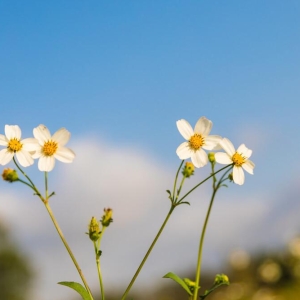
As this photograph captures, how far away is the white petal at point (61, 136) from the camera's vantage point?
6.63 feet

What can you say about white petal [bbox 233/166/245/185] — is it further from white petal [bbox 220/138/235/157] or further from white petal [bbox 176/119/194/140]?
white petal [bbox 176/119/194/140]

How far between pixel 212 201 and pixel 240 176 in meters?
0.15

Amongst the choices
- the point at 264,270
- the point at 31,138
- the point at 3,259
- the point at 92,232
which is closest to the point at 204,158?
the point at 92,232

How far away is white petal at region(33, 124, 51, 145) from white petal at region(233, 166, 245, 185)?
2.38 feet

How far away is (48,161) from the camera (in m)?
1.99

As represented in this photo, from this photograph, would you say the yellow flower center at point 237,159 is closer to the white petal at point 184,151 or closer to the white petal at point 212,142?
the white petal at point 212,142

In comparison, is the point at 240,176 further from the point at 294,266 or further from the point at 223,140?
the point at 294,266

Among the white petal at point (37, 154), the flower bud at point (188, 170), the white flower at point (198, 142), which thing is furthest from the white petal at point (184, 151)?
the white petal at point (37, 154)

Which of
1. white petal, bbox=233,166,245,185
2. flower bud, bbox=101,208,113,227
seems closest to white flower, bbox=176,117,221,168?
white petal, bbox=233,166,245,185

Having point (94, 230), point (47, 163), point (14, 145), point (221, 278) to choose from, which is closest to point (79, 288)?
point (94, 230)

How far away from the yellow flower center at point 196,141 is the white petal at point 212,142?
2 cm

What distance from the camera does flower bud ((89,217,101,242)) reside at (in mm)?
1970

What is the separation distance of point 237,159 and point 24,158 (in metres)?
0.82

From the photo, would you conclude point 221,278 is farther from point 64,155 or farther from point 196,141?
point 64,155
